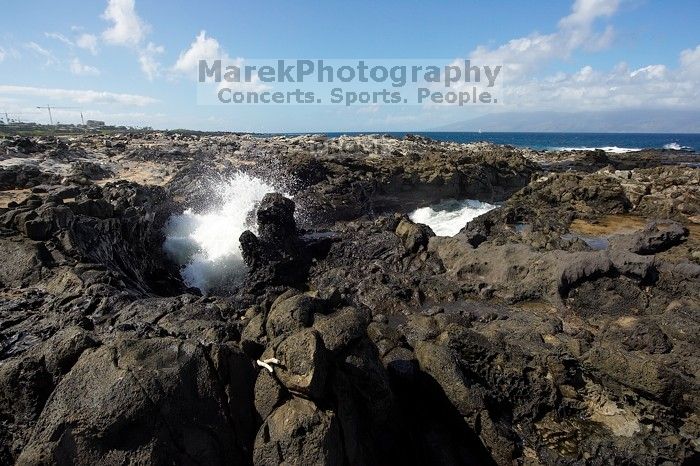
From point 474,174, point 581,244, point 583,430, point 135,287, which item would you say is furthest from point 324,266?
point 474,174

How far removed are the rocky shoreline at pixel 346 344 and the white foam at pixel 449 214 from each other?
437 cm

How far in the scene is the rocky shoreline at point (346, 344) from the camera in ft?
16.2

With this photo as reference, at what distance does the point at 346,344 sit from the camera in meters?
5.98

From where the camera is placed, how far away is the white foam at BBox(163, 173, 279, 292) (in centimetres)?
1714

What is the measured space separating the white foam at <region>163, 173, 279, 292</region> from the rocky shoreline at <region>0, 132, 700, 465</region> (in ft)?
3.23

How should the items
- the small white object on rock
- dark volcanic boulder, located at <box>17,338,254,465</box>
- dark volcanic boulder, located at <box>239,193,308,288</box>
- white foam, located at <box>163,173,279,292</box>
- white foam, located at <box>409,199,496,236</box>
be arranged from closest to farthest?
1. dark volcanic boulder, located at <box>17,338,254,465</box>
2. the small white object on rock
3. dark volcanic boulder, located at <box>239,193,308,288</box>
4. white foam, located at <box>163,173,279,292</box>
5. white foam, located at <box>409,199,496,236</box>

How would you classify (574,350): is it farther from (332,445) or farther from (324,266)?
(324,266)

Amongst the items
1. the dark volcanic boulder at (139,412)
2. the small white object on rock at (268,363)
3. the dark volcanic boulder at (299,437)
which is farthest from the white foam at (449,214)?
the dark volcanic boulder at (139,412)

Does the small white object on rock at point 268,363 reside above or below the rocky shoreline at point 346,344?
above

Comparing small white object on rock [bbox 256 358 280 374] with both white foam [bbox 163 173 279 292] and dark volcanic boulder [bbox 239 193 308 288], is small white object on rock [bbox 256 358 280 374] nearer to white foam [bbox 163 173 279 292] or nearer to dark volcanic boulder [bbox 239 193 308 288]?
dark volcanic boulder [bbox 239 193 308 288]

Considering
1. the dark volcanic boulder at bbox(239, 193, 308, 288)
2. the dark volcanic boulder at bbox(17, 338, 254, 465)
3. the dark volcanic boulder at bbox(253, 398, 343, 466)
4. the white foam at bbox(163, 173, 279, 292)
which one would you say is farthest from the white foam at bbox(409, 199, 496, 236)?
the dark volcanic boulder at bbox(17, 338, 254, 465)

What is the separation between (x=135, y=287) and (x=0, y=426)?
618 cm

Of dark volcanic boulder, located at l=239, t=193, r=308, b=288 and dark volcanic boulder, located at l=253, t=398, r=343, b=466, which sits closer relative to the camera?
dark volcanic boulder, located at l=253, t=398, r=343, b=466

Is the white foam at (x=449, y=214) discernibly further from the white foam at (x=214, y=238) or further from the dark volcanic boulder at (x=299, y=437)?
the dark volcanic boulder at (x=299, y=437)
